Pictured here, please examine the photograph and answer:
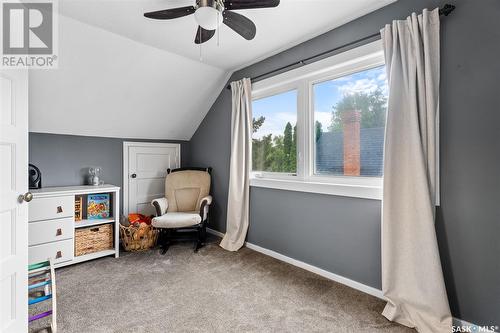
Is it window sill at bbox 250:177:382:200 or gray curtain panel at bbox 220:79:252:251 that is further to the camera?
gray curtain panel at bbox 220:79:252:251

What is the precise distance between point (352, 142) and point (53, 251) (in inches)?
124

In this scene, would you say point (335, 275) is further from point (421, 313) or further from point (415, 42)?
point (415, 42)

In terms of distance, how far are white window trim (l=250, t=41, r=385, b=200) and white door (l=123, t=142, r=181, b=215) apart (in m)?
1.66

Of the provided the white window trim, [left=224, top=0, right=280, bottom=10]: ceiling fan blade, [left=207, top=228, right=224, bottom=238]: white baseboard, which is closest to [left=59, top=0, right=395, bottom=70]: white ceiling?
the white window trim

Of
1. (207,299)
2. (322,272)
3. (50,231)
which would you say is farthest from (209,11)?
(50,231)

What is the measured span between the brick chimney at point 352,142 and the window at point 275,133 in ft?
1.90

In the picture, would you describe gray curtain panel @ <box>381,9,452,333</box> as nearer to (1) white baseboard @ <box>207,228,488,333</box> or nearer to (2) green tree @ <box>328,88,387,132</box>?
(1) white baseboard @ <box>207,228,488,333</box>

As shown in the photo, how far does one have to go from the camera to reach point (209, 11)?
1399mm

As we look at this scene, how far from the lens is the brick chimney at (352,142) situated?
2.20 meters

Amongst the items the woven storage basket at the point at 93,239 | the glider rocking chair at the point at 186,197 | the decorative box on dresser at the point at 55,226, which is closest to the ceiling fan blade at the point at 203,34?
the glider rocking chair at the point at 186,197

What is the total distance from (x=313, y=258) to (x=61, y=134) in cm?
333

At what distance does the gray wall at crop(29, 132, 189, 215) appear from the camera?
9.44ft

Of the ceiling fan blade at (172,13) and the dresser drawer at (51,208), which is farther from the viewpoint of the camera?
the dresser drawer at (51,208)

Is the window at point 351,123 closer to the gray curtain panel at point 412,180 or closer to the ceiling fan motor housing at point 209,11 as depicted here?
the gray curtain panel at point 412,180
